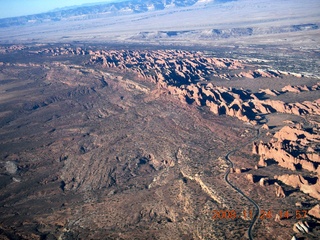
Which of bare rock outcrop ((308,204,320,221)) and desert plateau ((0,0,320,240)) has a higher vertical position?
bare rock outcrop ((308,204,320,221))

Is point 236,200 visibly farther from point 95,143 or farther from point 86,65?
point 86,65

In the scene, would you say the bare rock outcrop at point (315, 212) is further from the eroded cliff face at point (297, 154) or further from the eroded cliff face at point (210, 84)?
the eroded cliff face at point (210, 84)

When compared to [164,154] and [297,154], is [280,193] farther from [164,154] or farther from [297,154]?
[164,154]

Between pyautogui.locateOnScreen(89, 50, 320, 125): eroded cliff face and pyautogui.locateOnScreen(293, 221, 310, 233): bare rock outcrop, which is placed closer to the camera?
pyautogui.locateOnScreen(293, 221, 310, 233): bare rock outcrop

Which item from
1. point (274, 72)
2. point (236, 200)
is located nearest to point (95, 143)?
point (236, 200)
